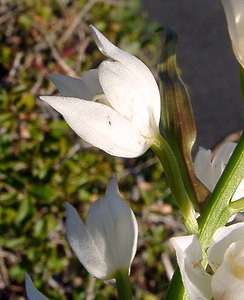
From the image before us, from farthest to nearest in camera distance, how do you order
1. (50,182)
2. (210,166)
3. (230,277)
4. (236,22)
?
1. (50,182)
2. (210,166)
3. (236,22)
4. (230,277)

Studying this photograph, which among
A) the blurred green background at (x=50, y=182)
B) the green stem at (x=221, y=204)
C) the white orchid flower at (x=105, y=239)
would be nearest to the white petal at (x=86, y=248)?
the white orchid flower at (x=105, y=239)

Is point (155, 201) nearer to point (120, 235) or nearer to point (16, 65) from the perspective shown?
point (16, 65)

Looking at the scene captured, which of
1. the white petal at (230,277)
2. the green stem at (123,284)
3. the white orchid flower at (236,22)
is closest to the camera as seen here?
the white petal at (230,277)

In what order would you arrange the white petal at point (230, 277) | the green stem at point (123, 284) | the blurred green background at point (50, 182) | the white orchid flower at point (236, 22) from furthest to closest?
the blurred green background at point (50, 182), the green stem at point (123, 284), the white orchid flower at point (236, 22), the white petal at point (230, 277)

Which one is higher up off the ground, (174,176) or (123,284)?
(174,176)

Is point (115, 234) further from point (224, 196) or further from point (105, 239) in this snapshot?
point (224, 196)

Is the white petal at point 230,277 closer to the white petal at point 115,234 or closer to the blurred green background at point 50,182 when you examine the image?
the white petal at point 115,234

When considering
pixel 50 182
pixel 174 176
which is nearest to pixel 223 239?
pixel 174 176
